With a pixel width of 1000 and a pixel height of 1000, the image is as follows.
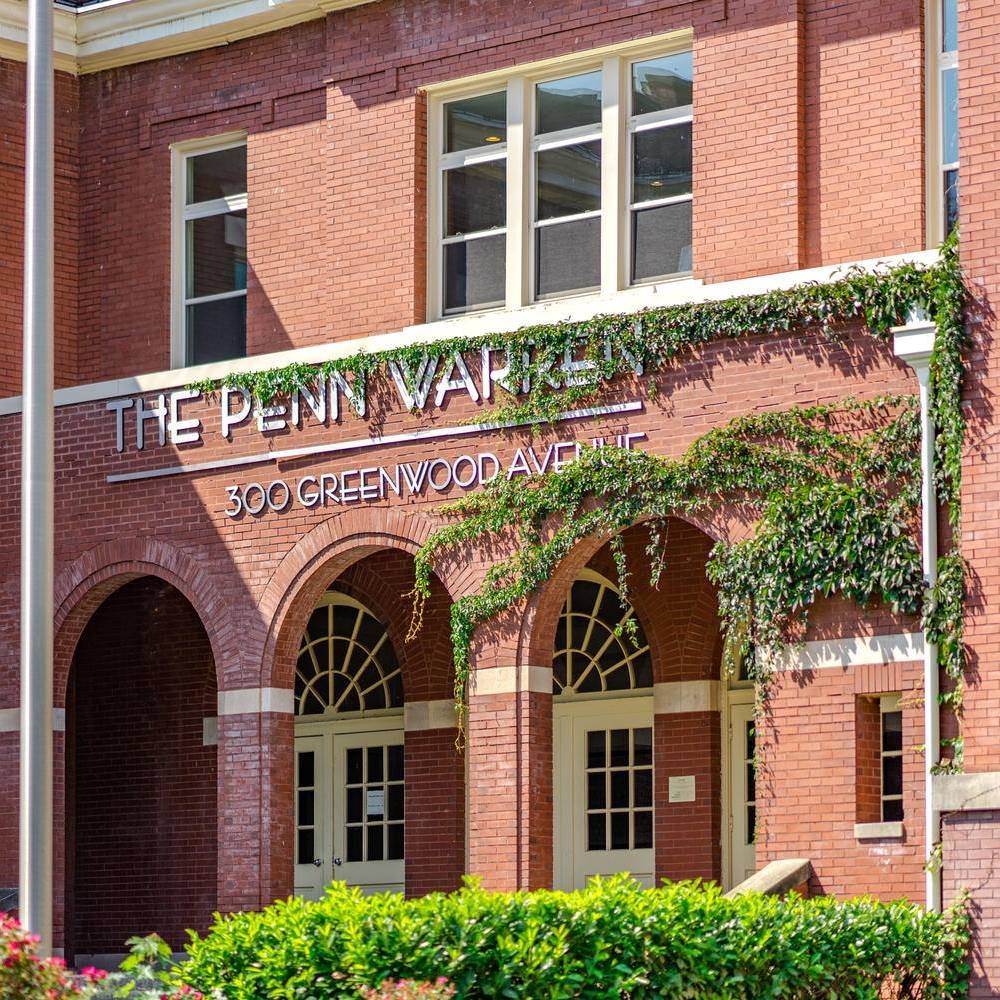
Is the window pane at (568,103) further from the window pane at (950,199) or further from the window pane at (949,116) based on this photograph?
the window pane at (950,199)

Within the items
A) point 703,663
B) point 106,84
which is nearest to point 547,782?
point 703,663

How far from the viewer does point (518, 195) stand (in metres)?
17.9

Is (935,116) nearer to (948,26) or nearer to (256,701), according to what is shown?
(948,26)

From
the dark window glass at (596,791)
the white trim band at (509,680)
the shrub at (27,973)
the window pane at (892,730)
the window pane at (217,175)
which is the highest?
the window pane at (217,175)

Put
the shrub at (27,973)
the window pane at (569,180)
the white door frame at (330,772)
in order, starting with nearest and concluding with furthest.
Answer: the shrub at (27,973), the window pane at (569,180), the white door frame at (330,772)

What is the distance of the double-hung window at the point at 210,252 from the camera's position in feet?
64.7

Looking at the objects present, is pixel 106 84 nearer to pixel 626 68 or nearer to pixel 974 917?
pixel 626 68

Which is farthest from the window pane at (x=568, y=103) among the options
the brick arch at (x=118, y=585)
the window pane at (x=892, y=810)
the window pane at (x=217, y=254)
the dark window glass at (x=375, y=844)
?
the dark window glass at (x=375, y=844)

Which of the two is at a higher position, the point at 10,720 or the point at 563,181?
the point at 563,181

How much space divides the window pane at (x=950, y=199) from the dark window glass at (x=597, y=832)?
6.50 metres

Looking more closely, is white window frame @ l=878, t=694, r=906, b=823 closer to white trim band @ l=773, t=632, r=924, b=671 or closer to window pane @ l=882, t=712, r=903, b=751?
window pane @ l=882, t=712, r=903, b=751

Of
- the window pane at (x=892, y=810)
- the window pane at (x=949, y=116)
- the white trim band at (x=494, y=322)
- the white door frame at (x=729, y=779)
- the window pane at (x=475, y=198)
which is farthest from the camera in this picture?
→ the white door frame at (x=729, y=779)

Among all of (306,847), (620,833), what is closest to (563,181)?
(620,833)

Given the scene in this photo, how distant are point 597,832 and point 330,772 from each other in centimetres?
302
